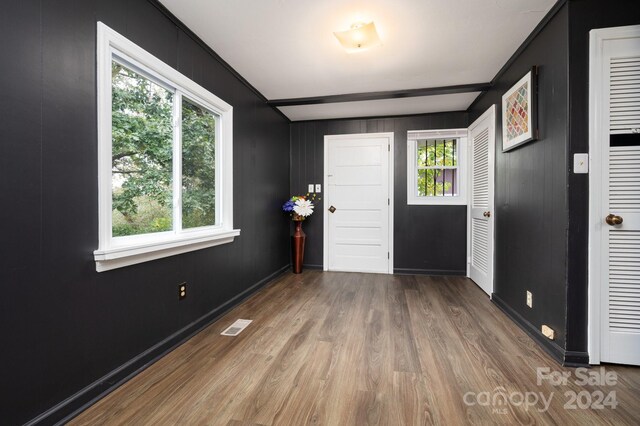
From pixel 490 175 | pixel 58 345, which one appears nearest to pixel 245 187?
pixel 58 345

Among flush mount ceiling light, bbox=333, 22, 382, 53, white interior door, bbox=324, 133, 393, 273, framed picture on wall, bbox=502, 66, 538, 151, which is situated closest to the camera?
flush mount ceiling light, bbox=333, 22, 382, 53

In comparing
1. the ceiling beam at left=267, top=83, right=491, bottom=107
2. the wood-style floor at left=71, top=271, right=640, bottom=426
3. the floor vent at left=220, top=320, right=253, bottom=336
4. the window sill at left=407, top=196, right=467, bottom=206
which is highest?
the ceiling beam at left=267, top=83, right=491, bottom=107

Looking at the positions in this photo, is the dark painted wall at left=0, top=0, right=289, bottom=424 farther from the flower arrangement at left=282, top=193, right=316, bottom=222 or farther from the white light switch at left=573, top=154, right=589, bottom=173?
the white light switch at left=573, top=154, right=589, bottom=173

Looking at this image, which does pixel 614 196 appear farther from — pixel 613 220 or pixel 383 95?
pixel 383 95

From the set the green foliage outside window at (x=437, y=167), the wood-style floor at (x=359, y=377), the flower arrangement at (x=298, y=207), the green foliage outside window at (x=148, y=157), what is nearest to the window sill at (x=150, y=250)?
the green foliage outside window at (x=148, y=157)

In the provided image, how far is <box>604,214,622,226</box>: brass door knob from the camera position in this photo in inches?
70.4

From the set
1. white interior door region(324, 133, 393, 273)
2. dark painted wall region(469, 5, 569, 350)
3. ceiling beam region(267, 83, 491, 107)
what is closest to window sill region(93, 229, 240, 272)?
ceiling beam region(267, 83, 491, 107)

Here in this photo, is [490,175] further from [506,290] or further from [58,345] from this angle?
[58,345]

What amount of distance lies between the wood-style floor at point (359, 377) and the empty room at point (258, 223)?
0.01 meters

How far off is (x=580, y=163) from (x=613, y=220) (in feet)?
1.31

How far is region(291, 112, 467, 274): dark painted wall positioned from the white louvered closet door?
235 centimetres

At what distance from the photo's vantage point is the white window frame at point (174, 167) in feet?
5.08

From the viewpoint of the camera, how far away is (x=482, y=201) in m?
3.58

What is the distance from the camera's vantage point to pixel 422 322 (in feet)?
8.39
